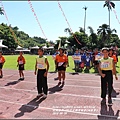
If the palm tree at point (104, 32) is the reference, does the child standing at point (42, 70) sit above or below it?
below

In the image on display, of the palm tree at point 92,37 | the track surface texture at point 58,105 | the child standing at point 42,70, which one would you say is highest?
the palm tree at point 92,37

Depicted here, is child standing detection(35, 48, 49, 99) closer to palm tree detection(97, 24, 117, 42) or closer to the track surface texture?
the track surface texture

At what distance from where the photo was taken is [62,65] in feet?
32.0

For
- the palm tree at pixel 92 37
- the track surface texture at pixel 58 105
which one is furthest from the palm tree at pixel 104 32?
the track surface texture at pixel 58 105

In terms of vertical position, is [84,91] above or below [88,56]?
below

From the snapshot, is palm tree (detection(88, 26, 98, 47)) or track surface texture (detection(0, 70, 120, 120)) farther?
palm tree (detection(88, 26, 98, 47))

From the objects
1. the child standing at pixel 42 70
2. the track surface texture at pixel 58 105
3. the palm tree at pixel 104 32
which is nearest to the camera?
the track surface texture at pixel 58 105

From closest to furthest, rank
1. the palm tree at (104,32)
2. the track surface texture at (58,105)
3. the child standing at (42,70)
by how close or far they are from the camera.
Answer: the track surface texture at (58,105) → the child standing at (42,70) → the palm tree at (104,32)

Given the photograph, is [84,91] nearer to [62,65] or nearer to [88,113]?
[62,65]

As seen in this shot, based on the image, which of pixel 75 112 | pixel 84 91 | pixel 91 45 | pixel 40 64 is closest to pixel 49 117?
pixel 75 112

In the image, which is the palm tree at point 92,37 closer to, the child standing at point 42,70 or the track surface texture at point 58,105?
the track surface texture at point 58,105

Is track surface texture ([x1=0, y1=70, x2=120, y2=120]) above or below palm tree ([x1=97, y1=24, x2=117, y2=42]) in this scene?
below

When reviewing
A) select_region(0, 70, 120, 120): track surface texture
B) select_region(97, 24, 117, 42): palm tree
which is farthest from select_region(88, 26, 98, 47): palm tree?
select_region(0, 70, 120, 120): track surface texture

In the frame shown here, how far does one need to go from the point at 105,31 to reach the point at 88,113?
179 feet
